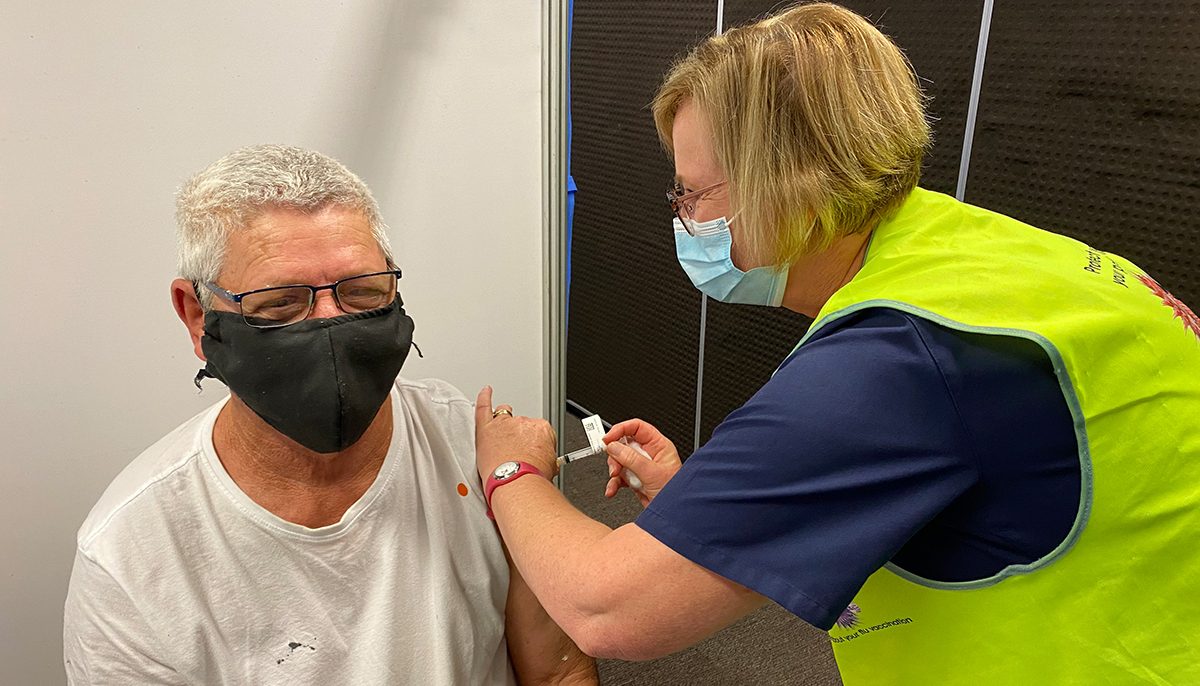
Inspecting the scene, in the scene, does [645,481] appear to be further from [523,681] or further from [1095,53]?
[1095,53]

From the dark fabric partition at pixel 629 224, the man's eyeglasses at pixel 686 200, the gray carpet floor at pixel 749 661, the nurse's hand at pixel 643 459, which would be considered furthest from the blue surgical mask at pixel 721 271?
the dark fabric partition at pixel 629 224

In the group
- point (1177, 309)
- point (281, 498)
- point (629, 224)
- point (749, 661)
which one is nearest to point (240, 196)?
point (281, 498)

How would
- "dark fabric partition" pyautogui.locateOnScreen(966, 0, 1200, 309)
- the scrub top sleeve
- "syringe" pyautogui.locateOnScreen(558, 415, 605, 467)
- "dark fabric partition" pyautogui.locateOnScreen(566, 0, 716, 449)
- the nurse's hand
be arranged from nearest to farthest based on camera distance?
1. the scrub top sleeve
2. the nurse's hand
3. "syringe" pyautogui.locateOnScreen(558, 415, 605, 467)
4. "dark fabric partition" pyautogui.locateOnScreen(966, 0, 1200, 309)
5. "dark fabric partition" pyautogui.locateOnScreen(566, 0, 716, 449)

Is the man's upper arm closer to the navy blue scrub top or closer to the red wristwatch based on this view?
the navy blue scrub top

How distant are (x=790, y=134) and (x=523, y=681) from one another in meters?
0.99

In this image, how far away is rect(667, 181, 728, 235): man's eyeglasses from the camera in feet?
3.65

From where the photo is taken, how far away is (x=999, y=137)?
7.30ft

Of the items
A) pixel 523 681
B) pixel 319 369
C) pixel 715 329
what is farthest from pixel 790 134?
pixel 715 329

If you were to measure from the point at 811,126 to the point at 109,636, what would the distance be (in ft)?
3.53

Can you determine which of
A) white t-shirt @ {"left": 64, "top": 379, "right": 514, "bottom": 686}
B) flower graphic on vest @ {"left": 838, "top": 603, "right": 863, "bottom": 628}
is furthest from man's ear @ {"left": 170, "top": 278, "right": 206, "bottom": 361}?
flower graphic on vest @ {"left": 838, "top": 603, "right": 863, "bottom": 628}

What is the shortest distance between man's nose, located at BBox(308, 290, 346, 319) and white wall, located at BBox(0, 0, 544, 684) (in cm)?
37

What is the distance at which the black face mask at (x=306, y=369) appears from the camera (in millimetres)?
1067

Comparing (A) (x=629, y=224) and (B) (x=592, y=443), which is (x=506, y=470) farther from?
(A) (x=629, y=224)

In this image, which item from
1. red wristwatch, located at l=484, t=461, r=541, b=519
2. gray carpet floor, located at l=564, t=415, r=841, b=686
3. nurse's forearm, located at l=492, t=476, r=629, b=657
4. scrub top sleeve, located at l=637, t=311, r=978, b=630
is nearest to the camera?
scrub top sleeve, located at l=637, t=311, r=978, b=630
